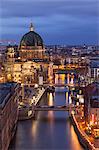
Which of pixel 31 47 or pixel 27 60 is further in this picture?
pixel 31 47

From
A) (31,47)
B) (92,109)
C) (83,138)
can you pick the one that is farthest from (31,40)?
(83,138)

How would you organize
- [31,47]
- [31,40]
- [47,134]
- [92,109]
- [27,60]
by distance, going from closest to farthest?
[47,134] → [92,109] → [27,60] → [31,47] → [31,40]

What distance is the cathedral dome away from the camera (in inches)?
579

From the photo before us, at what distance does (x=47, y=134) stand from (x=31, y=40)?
9420mm

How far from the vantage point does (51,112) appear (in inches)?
287

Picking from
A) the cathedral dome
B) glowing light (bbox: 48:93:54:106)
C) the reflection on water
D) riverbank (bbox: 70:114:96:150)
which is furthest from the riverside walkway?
A: the cathedral dome

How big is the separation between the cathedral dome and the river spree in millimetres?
7555

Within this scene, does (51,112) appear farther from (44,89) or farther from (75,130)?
(44,89)

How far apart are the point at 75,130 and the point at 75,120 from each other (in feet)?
1.52

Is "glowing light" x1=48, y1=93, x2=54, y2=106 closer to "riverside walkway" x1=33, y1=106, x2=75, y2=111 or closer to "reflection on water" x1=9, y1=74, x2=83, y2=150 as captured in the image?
"riverside walkway" x1=33, y1=106, x2=75, y2=111

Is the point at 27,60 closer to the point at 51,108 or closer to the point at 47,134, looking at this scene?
the point at 51,108

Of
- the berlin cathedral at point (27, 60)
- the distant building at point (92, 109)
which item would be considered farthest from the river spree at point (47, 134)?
the berlin cathedral at point (27, 60)

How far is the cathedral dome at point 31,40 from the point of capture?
14.7m

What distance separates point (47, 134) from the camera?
5.50 m
